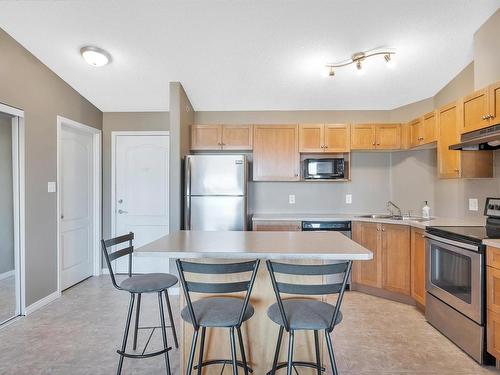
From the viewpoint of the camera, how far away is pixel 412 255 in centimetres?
321

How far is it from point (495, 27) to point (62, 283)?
512 cm

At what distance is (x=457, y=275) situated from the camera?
96.3 inches

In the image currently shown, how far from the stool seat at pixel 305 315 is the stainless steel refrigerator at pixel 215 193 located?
6.02 feet

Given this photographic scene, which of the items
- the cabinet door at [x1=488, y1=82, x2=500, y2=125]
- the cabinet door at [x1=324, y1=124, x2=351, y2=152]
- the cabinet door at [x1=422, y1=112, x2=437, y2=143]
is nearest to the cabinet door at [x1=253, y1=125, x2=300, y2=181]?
the cabinet door at [x1=324, y1=124, x2=351, y2=152]

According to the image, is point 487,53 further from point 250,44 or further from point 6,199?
point 6,199

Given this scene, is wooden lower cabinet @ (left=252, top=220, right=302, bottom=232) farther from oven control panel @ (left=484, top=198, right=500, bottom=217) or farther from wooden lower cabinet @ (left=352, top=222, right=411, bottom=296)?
oven control panel @ (left=484, top=198, right=500, bottom=217)

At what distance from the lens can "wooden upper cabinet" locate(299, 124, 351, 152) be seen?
3.97 meters

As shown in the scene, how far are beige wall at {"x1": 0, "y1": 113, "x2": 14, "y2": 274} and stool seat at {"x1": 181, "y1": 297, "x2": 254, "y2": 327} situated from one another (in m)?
2.27

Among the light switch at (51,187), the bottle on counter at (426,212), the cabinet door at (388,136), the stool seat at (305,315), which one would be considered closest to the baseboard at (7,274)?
the light switch at (51,187)

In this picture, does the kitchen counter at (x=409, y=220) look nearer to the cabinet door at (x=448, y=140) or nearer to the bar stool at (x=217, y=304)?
the cabinet door at (x=448, y=140)

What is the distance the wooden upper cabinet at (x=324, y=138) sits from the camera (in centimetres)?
397

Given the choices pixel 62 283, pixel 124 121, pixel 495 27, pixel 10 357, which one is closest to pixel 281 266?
pixel 10 357

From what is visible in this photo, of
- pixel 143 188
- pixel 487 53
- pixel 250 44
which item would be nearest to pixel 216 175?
pixel 143 188

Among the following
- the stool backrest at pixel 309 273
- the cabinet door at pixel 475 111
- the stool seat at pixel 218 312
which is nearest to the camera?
the stool backrest at pixel 309 273
